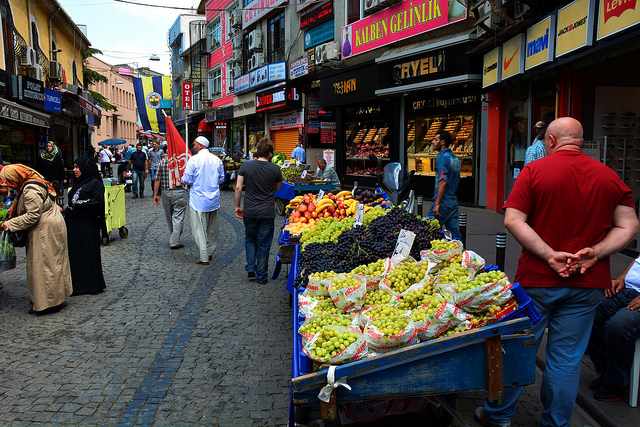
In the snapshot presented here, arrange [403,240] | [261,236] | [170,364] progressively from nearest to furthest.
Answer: [403,240] < [170,364] < [261,236]

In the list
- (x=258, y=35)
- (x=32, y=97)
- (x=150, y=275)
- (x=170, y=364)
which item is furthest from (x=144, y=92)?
(x=170, y=364)

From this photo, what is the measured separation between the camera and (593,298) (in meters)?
3.21

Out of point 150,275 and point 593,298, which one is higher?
point 593,298

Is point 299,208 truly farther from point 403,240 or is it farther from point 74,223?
point 403,240

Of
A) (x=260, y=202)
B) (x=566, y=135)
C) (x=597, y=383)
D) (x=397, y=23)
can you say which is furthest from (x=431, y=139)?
(x=566, y=135)

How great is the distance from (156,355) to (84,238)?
104 inches

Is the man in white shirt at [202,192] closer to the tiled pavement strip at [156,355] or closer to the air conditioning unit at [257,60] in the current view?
the tiled pavement strip at [156,355]

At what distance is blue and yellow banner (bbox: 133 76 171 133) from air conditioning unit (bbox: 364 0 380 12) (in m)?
22.4

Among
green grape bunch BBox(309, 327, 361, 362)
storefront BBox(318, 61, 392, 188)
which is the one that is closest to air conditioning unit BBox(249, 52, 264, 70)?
storefront BBox(318, 61, 392, 188)

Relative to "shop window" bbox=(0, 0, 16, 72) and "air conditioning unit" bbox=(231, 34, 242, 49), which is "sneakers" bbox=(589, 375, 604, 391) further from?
"air conditioning unit" bbox=(231, 34, 242, 49)

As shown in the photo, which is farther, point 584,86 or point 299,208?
point 584,86

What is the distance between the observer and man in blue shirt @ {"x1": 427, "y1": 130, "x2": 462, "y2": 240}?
7547 millimetres

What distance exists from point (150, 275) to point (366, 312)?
5366 mm

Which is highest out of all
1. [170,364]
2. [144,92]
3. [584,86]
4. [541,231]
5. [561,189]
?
[144,92]
